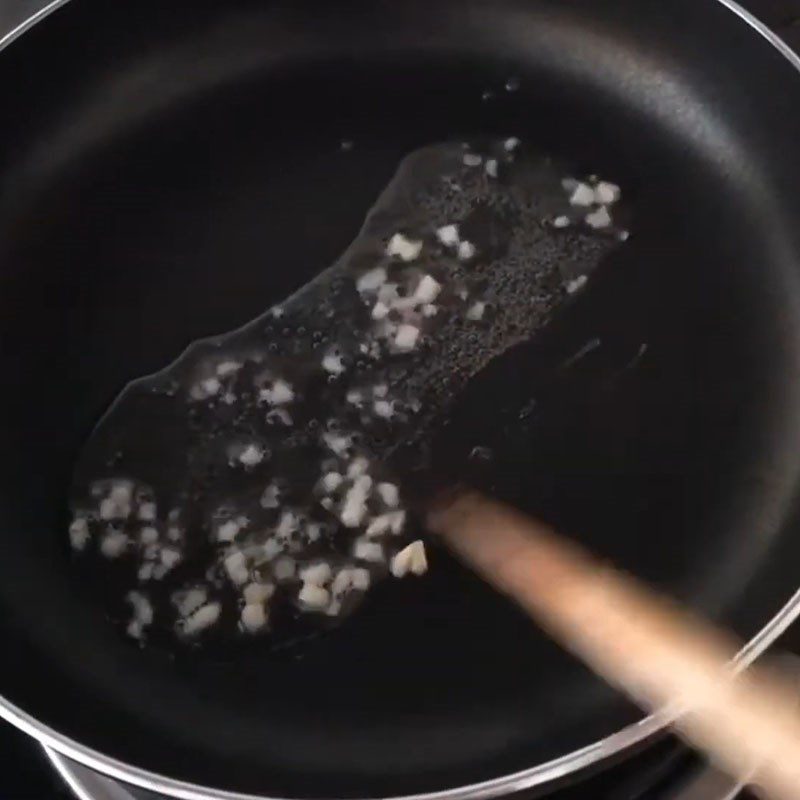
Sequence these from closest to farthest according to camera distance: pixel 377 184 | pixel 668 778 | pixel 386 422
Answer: pixel 668 778 < pixel 386 422 < pixel 377 184

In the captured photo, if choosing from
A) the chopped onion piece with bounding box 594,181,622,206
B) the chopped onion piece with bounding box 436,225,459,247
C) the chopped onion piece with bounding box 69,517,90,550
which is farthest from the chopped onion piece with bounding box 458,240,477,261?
the chopped onion piece with bounding box 69,517,90,550

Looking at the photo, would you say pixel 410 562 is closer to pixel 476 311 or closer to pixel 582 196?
pixel 476 311

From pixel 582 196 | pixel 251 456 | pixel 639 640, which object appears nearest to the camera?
pixel 639 640

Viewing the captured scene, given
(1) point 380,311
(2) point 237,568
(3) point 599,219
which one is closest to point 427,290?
(1) point 380,311

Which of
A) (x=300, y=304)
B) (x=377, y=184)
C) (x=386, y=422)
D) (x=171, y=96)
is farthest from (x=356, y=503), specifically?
(x=171, y=96)

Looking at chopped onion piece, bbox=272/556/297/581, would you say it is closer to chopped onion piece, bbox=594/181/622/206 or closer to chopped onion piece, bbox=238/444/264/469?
chopped onion piece, bbox=238/444/264/469

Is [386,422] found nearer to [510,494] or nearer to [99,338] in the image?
[510,494]

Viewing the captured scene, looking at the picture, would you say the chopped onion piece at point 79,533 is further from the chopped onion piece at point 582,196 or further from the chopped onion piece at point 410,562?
the chopped onion piece at point 582,196

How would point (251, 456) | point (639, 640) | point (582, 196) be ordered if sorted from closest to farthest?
point (639, 640)
point (251, 456)
point (582, 196)
